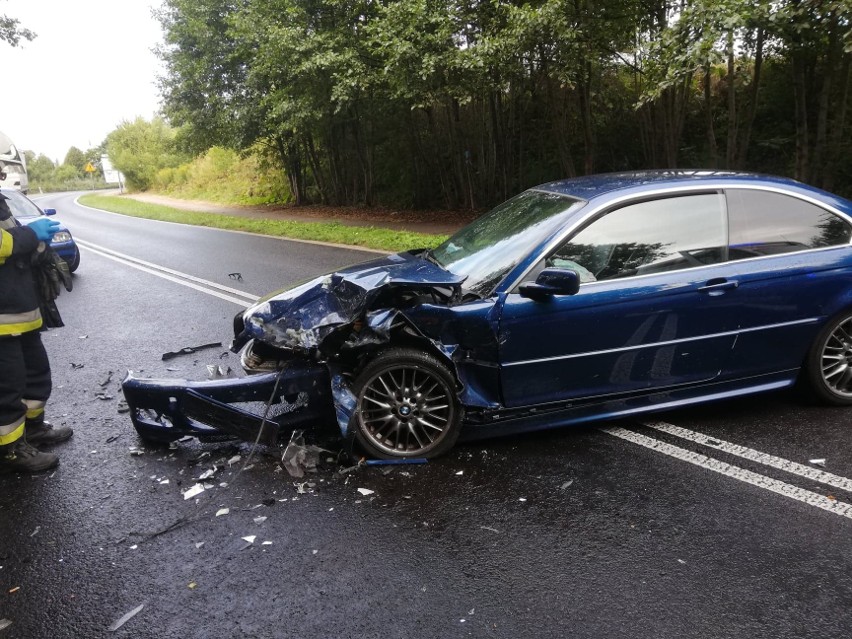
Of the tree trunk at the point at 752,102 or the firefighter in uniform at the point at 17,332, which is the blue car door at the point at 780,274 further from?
the tree trunk at the point at 752,102

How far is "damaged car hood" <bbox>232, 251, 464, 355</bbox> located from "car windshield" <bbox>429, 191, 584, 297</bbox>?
0.58ft

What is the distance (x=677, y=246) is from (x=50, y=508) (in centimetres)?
392

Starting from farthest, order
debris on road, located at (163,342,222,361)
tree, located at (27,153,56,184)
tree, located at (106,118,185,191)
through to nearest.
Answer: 1. tree, located at (27,153,56,184)
2. tree, located at (106,118,185,191)
3. debris on road, located at (163,342,222,361)

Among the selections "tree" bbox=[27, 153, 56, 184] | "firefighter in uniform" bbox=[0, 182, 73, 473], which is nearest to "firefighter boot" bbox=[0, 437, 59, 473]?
"firefighter in uniform" bbox=[0, 182, 73, 473]

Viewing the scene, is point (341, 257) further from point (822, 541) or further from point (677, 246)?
point (822, 541)

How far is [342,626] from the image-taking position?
2309mm

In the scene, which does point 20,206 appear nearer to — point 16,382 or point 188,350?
point 188,350

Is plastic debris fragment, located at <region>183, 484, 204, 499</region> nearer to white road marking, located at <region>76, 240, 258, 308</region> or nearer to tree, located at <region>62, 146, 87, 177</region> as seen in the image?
white road marking, located at <region>76, 240, 258, 308</region>

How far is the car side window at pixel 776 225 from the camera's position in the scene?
3.70 m

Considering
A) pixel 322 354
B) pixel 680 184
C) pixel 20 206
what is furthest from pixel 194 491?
pixel 20 206

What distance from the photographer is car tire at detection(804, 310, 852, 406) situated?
12.3 ft

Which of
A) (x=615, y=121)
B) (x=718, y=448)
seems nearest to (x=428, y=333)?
(x=718, y=448)

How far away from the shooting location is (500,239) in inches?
155

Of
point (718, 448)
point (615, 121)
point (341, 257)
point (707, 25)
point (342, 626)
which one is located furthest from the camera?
point (615, 121)
